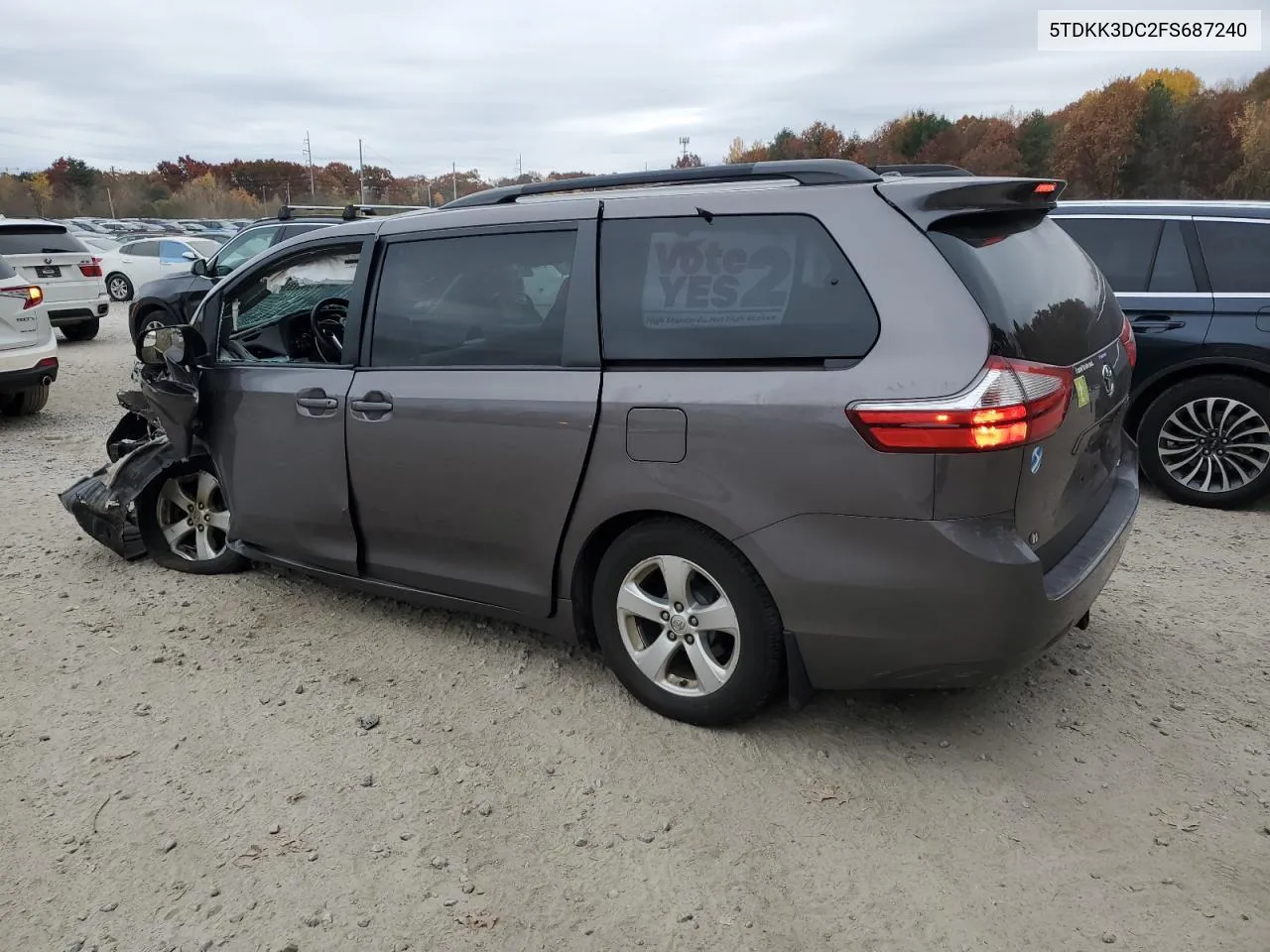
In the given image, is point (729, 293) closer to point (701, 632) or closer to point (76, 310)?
point (701, 632)

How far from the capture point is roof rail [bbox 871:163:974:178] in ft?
10.6

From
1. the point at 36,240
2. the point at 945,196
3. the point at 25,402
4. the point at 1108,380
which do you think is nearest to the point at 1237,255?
the point at 1108,380

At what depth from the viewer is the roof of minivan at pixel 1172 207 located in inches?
225

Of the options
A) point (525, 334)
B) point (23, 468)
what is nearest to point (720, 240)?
point (525, 334)

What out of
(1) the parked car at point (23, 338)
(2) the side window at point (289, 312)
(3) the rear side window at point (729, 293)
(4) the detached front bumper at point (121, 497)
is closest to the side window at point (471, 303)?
(3) the rear side window at point (729, 293)

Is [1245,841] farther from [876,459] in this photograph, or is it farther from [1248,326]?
[1248,326]

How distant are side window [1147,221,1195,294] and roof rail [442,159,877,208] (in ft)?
12.2

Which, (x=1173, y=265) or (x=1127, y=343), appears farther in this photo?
(x=1173, y=265)

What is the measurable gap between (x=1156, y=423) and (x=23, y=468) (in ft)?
25.3

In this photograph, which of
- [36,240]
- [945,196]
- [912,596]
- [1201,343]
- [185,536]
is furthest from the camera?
[36,240]

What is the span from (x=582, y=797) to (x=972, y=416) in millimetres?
1591

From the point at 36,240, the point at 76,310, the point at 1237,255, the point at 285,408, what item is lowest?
the point at 76,310

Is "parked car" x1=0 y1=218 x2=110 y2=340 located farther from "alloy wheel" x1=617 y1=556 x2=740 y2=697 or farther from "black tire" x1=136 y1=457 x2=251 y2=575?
"alloy wheel" x1=617 y1=556 x2=740 y2=697

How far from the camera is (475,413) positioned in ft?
11.1
